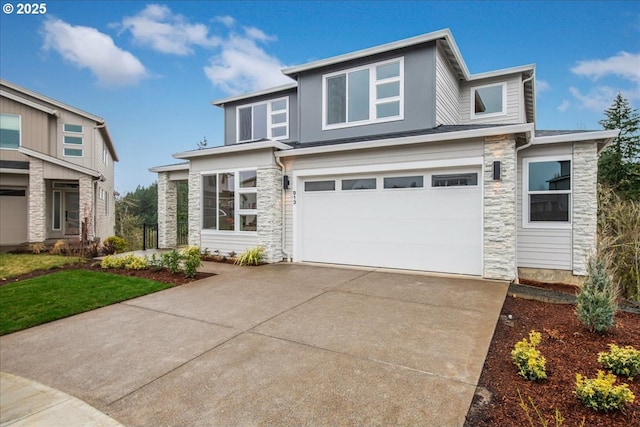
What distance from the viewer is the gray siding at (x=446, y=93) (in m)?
8.97

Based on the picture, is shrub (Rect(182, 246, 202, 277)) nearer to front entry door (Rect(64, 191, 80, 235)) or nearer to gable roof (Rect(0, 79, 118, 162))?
front entry door (Rect(64, 191, 80, 235))

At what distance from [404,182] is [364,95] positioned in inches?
130

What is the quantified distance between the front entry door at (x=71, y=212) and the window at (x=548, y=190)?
19052 mm

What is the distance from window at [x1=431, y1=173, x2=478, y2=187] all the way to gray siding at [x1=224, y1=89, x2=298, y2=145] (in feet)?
18.1

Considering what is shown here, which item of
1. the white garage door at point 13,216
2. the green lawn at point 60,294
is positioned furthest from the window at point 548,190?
the white garage door at point 13,216

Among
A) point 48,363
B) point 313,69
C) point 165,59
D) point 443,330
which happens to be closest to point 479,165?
point 443,330

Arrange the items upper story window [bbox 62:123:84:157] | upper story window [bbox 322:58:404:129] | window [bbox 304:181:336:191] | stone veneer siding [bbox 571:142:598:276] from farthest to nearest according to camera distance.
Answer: upper story window [bbox 62:123:84:157], upper story window [bbox 322:58:404:129], window [bbox 304:181:336:191], stone veneer siding [bbox 571:142:598:276]

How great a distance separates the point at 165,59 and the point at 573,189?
61.2 ft

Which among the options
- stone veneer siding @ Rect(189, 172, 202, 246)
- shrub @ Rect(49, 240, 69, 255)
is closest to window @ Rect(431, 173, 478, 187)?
stone veneer siding @ Rect(189, 172, 202, 246)

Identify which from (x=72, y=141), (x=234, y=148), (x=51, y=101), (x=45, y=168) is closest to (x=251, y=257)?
(x=234, y=148)

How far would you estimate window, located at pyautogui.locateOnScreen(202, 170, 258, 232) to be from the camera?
378 inches

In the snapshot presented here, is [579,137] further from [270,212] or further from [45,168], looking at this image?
[45,168]

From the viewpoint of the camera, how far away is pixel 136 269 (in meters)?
8.38

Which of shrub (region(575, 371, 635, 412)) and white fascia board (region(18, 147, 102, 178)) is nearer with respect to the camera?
shrub (region(575, 371, 635, 412))
